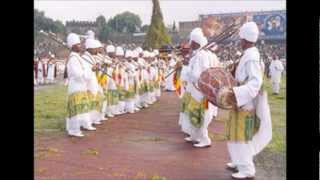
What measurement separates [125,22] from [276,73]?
0.82m

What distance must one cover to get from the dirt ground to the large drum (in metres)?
0.12

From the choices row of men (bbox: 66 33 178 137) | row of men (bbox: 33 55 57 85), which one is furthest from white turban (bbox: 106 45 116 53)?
row of men (bbox: 33 55 57 85)

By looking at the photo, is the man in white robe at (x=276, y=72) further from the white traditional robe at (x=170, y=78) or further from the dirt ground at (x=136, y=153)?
the white traditional robe at (x=170, y=78)

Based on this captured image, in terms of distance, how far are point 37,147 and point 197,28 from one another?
1.03 meters

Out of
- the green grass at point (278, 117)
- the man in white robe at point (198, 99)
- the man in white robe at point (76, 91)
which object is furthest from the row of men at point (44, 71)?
the green grass at point (278, 117)

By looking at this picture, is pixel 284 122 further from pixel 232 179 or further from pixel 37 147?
pixel 37 147

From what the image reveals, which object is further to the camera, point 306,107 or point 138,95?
point 138,95

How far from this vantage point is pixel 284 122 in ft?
7.95

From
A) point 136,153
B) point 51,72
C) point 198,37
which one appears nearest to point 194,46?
point 198,37

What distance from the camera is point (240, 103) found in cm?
244

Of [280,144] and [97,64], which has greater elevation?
[97,64]

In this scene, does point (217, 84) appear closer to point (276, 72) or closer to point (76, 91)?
point (276, 72)

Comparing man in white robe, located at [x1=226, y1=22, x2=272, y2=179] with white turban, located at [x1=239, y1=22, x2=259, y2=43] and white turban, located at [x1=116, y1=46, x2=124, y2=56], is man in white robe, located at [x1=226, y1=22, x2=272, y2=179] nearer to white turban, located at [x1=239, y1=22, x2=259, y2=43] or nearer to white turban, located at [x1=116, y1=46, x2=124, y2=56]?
white turban, located at [x1=239, y1=22, x2=259, y2=43]
